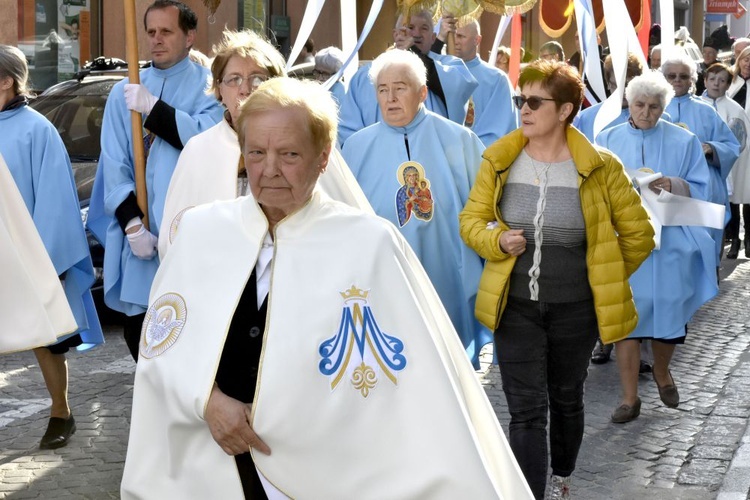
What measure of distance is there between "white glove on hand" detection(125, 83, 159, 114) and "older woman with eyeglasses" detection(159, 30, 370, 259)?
887 millimetres

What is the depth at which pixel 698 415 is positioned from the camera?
25.6ft

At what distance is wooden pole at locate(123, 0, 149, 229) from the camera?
659cm

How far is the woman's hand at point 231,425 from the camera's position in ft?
10.9

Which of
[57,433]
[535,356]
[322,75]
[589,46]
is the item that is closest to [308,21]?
[589,46]

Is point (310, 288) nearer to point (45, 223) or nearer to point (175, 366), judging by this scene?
point (175, 366)

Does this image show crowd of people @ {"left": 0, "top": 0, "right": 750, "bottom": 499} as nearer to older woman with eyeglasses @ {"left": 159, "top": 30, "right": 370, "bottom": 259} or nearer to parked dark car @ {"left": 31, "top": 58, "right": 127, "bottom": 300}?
older woman with eyeglasses @ {"left": 159, "top": 30, "right": 370, "bottom": 259}

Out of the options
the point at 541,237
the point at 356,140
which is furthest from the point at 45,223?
the point at 541,237

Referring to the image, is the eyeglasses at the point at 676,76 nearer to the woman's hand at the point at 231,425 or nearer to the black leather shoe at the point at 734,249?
the black leather shoe at the point at 734,249

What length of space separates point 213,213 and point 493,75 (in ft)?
21.2

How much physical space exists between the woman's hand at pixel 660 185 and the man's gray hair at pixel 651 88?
0.53 meters

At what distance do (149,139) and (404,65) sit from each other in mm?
1295

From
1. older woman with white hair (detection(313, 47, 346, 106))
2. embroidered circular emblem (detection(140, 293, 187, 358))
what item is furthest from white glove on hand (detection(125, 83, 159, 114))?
older woman with white hair (detection(313, 47, 346, 106))

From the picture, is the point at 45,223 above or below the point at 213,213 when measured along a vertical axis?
below

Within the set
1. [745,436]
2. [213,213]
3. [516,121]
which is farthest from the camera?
[516,121]
